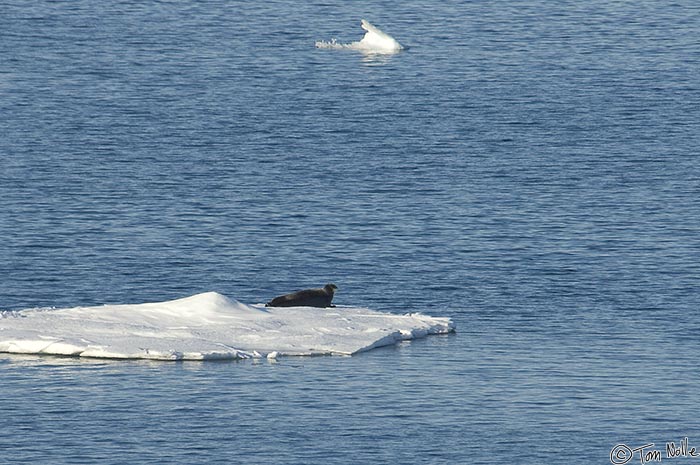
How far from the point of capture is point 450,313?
51.8m

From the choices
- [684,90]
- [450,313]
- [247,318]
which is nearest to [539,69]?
[684,90]

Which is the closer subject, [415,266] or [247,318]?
[247,318]

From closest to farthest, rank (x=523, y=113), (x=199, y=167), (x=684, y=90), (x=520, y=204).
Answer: (x=520, y=204) < (x=199, y=167) < (x=523, y=113) < (x=684, y=90)

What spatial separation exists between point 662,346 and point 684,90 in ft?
195

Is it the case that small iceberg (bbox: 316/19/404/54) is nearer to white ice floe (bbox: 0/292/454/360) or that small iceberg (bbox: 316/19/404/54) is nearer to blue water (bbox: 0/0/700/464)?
blue water (bbox: 0/0/700/464)

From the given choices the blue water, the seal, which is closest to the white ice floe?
the blue water

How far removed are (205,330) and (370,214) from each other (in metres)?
27.2

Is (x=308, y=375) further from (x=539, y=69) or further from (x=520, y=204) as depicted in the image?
(x=539, y=69)
